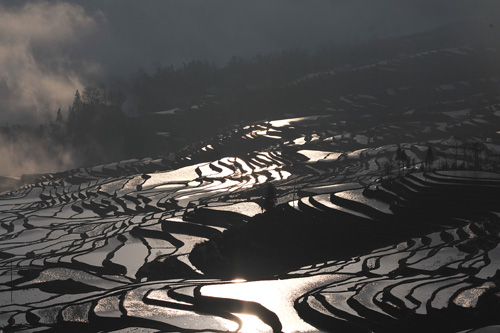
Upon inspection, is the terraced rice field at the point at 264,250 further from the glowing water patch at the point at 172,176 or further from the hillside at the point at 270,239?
the glowing water patch at the point at 172,176

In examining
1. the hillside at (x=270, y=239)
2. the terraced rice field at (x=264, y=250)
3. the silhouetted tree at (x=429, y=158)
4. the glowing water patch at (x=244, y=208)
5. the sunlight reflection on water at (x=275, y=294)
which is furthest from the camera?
the silhouetted tree at (x=429, y=158)

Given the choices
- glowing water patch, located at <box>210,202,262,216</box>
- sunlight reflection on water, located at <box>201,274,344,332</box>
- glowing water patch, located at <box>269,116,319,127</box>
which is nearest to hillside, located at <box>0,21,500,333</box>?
sunlight reflection on water, located at <box>201,274,344,332</box>

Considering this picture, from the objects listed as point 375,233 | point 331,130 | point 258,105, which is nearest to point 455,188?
point 375,233

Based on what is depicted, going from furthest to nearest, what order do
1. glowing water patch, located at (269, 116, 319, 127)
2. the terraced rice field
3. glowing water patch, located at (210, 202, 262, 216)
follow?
glowing water patch, located at (269, 116, 319, 127)
glowing water patch, located at (210, 202, 262, 216)
the terraced rice field

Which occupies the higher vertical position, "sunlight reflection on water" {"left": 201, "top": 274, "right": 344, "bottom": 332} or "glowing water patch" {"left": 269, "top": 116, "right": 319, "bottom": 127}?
"glowing water patch" {"left": 269, "top": 116, "right": 319, "bottom": 127}

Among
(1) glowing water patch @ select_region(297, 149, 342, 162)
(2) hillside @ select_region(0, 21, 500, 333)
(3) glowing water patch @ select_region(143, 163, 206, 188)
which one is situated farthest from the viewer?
(1) glowing water patch @ select_region(297, 149, 342, 162)

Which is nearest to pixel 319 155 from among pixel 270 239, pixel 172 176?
pixel 172 176

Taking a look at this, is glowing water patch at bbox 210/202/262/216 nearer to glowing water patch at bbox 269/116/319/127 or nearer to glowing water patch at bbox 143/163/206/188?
glowing water patch at bbox 143/163/206/188

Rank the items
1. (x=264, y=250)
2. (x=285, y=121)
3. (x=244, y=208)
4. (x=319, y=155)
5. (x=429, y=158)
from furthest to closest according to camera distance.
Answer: (x=285, y=121) < (x=319, y=155) < (x=429, y=158) < (x=244, y=208) < (x=264, y=250)

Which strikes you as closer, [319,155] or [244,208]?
[244,208]

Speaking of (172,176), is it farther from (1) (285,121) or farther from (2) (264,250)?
(1) (285,121)

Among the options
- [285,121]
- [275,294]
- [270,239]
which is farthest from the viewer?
[285,121]

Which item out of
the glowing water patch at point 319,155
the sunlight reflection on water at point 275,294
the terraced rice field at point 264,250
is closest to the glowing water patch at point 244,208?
the terraced rice field at point 264,250

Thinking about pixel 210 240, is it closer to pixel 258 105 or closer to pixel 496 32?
pixel 258 105
